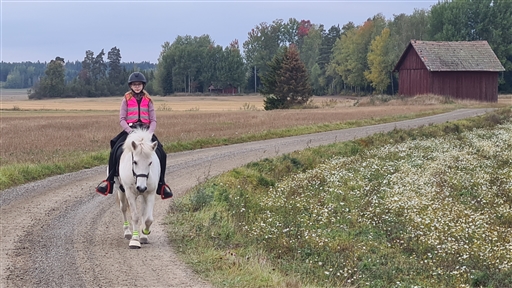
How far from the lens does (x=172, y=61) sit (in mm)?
146625

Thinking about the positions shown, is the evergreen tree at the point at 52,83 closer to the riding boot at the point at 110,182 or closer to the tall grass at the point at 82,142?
the tall grass at the point at 82,142

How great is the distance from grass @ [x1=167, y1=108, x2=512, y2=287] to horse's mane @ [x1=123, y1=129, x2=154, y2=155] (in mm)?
1719

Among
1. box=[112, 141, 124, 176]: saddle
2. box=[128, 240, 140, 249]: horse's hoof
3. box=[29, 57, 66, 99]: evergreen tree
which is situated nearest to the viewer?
box=[128, 240, 140, 249]: horse's hoof

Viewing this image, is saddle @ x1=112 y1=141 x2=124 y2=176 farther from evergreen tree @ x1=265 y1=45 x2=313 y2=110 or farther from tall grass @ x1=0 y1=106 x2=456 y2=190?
evergreen tree @ x1=265 y1=45 x2=313 y2=110

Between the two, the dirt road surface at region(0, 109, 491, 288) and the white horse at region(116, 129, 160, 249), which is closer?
the dirt road surface at region(0, 109, 491, 288)

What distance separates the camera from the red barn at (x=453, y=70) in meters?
73.7

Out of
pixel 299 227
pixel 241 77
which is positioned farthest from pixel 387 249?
pixel 241 77

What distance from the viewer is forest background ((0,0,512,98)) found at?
100 metres

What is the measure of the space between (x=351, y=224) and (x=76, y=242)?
5.98 metres

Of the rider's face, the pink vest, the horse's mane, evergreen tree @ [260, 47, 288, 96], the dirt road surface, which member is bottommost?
the dirt road surface

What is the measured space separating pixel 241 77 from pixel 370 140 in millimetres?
117778

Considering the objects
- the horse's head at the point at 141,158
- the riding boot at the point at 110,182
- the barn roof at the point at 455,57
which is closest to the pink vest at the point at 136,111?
the riding boot at the point at 110,182

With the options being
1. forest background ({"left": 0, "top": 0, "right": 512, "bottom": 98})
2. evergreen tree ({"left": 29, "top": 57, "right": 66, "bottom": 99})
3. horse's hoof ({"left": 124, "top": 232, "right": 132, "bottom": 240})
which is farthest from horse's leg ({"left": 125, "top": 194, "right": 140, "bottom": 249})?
evergreen tree ({"left": 29, "top": 57, "right": 66, "bottom": 99})

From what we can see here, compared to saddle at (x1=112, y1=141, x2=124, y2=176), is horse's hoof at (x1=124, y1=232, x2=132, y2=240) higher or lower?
lower
